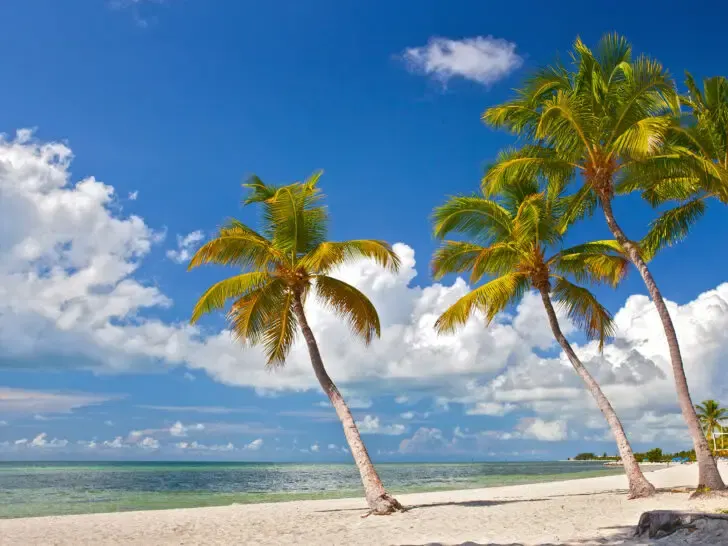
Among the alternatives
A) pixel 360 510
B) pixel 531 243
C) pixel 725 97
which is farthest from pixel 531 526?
pixel 725 97

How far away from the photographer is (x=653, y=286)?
14773 millimetres

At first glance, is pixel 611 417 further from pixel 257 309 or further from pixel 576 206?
pixel 257 309

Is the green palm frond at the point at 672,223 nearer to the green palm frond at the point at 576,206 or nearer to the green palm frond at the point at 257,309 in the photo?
the green palm frond at the point at 576,206

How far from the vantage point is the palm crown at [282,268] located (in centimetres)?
1538

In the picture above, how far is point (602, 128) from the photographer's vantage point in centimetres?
1496

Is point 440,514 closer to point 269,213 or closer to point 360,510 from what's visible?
point 360,510

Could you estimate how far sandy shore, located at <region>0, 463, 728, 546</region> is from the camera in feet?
34.6

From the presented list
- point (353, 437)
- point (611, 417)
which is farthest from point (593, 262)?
point (353, 437)

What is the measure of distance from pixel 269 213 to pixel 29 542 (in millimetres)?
8777

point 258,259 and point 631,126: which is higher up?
point 631,126

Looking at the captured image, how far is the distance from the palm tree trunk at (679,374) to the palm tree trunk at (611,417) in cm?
153

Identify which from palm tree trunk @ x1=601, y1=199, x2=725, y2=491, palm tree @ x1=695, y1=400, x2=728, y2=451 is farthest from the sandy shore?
palm tree @ x1=695, y1=400, x2=728, y2=451

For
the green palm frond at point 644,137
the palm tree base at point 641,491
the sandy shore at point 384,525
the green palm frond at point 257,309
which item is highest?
the green palm frond at point 644,137

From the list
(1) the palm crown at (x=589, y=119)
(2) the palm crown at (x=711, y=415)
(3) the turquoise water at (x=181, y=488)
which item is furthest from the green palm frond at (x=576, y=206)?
(2) the palm crown at (x=711, y=415)
